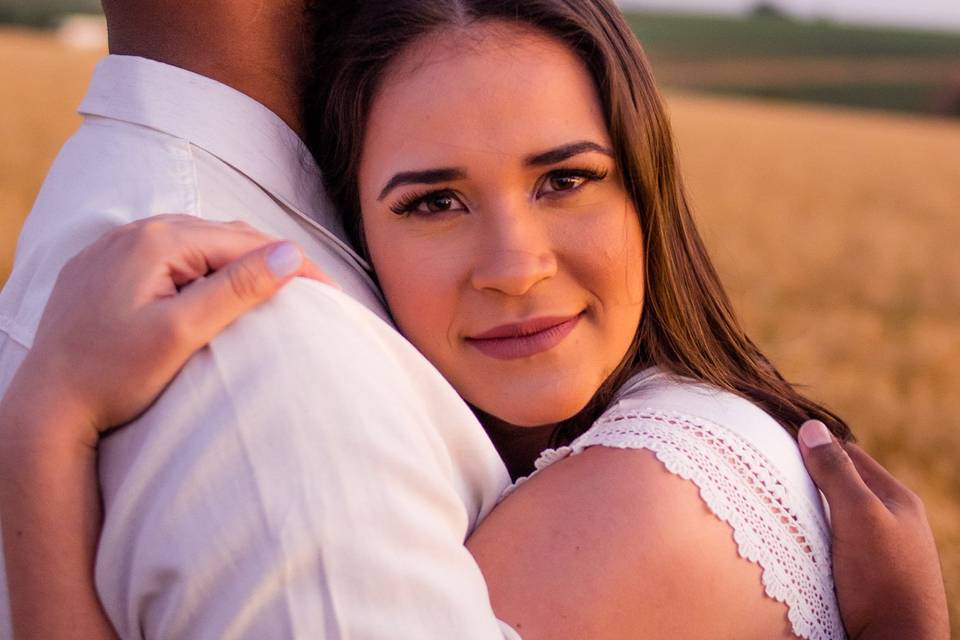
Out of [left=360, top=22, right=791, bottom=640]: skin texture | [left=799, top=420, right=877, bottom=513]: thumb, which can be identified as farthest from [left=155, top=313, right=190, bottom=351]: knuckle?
[left=799, top=420, right=877, bottom=513]: thumb

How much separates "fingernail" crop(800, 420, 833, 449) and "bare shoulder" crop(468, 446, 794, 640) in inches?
15.7

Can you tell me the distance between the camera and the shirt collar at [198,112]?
Result: 60.0 inches

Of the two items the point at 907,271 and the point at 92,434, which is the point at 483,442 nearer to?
Answer: the point at 92,434

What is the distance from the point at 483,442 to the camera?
1.49 m

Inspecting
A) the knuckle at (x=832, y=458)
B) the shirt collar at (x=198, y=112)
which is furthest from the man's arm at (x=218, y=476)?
the knuckle at (x=832, y=458)

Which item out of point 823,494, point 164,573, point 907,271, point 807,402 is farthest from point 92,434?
point 907,271

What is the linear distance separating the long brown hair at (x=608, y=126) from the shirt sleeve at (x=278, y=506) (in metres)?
0.74

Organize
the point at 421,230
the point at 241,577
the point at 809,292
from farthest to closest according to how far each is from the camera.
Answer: the point at 809,292 → the point at 421,230 → the point at 241,577

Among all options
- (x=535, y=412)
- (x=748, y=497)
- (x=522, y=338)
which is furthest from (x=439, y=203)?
(x=748, y=497)

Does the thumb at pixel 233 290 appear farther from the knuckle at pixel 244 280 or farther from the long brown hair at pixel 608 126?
the long brown hair at pixel 608 126

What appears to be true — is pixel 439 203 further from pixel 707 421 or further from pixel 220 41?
pixel 707 421

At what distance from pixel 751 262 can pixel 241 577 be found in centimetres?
1066

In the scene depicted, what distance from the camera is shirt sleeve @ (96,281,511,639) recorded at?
3.74ft

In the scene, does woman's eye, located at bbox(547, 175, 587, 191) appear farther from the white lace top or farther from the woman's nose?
the white lace top
